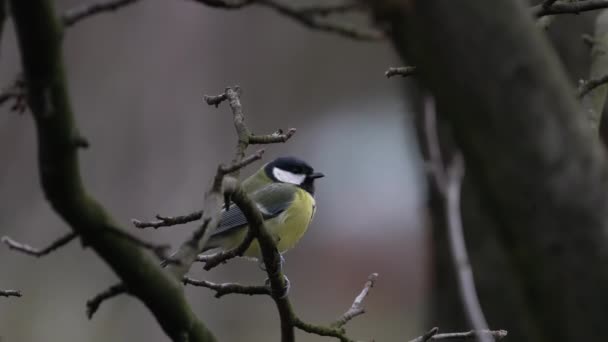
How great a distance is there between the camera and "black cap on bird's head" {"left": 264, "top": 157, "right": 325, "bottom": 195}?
275 centimetres

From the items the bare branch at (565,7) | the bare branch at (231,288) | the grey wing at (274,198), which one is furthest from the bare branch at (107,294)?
the grey wing at (274,198)

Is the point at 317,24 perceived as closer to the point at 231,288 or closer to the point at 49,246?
the point at 49,246

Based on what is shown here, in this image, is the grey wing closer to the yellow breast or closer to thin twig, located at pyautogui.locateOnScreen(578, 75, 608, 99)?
the yellow breast

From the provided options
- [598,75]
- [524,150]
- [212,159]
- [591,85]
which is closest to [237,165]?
[524,150]

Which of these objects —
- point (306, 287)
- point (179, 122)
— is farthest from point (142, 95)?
point (306, 287)

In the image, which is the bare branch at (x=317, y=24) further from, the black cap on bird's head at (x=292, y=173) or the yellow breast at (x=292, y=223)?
the black cap on bird's head at (x=292, y=173)

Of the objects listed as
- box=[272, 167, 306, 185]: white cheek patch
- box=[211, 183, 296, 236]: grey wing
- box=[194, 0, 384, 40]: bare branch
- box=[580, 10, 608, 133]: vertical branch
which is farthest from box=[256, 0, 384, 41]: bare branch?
box=[272, 167, 306, 185]: white cheek patch

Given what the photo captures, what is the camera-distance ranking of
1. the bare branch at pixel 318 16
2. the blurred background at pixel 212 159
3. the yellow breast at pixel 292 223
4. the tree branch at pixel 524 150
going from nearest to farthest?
the tree branch at pixel 524 150
the bare branch at pixel 318 16
the yellow breast at pixel 292 223
the blurred background at pixel 212 159

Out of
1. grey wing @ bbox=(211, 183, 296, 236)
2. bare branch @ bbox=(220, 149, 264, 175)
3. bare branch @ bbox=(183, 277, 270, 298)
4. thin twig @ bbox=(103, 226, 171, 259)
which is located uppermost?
bare branch @ bbox=(220, 149, 264, 175)

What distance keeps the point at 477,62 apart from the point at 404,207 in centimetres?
538

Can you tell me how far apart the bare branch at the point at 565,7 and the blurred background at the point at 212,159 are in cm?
232

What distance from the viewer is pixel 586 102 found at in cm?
160

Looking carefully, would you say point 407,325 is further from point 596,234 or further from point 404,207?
point 596,234

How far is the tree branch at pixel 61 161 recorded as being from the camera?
2.45 ft
